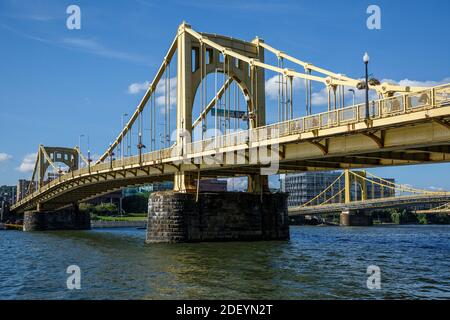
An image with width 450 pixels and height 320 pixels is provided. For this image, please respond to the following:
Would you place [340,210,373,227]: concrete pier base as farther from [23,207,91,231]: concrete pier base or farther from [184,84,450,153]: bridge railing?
[184,84,450,153]: bridge railing

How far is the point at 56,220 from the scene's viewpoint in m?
105

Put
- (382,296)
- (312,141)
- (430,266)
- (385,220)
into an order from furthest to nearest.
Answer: (385,220), (312,141), (430,266), (382,296)

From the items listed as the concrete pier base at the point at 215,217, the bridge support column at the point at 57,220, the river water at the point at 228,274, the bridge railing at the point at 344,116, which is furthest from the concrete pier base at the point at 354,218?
the bridge railing at the point at 344,116

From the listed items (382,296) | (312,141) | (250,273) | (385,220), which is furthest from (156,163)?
(385,220)

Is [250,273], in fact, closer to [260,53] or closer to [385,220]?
[260,53]

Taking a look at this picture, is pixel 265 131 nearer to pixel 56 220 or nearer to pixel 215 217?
pixel 215 217

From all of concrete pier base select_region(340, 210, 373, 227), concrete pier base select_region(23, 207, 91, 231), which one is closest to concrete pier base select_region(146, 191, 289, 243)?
concrete pier base select_region(23, 207, 91, 231)

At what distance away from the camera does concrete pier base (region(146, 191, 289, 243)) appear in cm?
5069

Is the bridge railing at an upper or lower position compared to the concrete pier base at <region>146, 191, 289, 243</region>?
upper

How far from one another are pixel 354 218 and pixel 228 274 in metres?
116

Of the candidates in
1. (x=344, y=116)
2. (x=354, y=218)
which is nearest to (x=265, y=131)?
(x=344, y=116)

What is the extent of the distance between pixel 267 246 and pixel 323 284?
2175 centimetres

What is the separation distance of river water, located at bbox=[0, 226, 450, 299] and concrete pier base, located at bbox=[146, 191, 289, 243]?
16.9 ft

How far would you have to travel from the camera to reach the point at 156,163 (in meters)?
55.1
